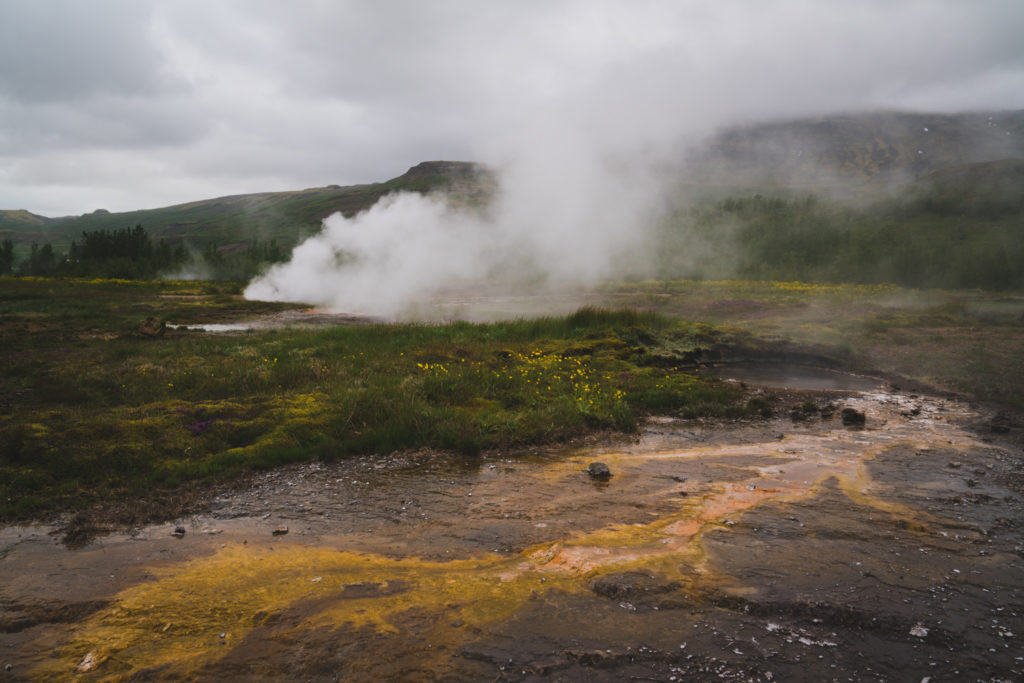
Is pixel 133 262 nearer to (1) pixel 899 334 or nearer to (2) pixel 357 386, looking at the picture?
(2) pixel 357 386

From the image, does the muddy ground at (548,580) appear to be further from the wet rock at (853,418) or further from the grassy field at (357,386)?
the wet rock at (853,418)

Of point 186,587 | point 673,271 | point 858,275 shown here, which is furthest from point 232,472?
point 858,275

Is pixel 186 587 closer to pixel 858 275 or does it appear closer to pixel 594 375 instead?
pixel 594 375

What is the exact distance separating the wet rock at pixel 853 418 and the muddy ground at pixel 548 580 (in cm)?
322

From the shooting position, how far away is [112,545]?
7.05 metres

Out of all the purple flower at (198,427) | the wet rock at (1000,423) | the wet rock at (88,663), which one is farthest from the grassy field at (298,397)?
the wet rock at (1000,423)

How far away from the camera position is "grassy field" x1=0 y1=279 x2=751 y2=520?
9188mm

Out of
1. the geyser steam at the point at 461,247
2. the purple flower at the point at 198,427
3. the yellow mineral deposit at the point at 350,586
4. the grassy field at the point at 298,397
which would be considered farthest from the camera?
the geyser steam at the point at 461,247

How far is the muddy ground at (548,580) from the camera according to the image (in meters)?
4.96

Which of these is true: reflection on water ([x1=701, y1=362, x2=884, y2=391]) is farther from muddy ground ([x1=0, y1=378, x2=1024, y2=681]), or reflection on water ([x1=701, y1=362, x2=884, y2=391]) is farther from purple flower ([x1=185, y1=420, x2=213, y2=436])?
purple flower ([x1=185, y1=420, x2=213, y2=436])

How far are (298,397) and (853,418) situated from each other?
13643 mm

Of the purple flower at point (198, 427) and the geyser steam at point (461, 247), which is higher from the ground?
the geyser steam at point (461, 247)

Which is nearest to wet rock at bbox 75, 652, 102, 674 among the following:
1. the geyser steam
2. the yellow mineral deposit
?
the yellow mineral deposit

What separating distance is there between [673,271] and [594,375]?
65385 millimetres
